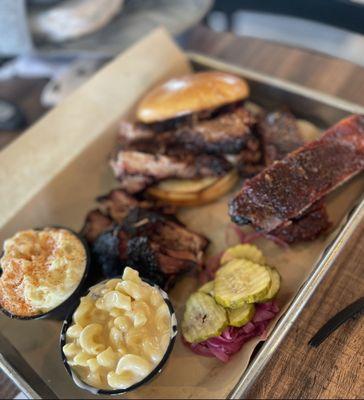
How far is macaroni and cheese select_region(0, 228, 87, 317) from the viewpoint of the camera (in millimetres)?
1747

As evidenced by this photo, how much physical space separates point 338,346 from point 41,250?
53.6 inches

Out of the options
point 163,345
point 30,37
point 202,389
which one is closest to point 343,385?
point 202,389

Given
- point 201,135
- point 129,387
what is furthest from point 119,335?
point 201,135

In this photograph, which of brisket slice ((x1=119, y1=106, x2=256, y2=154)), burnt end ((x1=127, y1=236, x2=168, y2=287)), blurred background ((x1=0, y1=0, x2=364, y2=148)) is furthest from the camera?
blurred background ((x1=0, y1=0, x2=364, y2=148))

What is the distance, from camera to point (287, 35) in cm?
496

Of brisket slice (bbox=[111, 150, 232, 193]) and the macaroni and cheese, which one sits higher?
the macaroni and cheese

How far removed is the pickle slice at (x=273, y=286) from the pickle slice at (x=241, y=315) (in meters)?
0.06

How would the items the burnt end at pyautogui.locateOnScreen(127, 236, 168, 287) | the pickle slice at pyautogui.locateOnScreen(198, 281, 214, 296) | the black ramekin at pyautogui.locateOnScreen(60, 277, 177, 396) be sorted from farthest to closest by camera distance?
the burnt end at pyautogui.locateOnScreen(127, 236, 168, 287) < the pickle slice at pyautogui.locateOnScreen(198, 281, 214, 296) < the black ramekin at pyautogui.locateOnScreen(60, 277, 177, 396)

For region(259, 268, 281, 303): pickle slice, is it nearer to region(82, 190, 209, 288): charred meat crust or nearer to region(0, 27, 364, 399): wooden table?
region(0, 27, 364, 399): wooden table

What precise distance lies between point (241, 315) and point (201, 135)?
1090 mm

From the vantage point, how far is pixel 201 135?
2.39m

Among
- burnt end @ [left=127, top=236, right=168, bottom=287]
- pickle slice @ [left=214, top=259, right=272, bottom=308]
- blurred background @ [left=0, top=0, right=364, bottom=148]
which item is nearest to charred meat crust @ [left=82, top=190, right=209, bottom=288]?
burnt end @ [left=127, top=236, right=168, bottom=287]

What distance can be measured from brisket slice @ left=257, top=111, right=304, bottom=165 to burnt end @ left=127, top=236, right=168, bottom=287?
846mm

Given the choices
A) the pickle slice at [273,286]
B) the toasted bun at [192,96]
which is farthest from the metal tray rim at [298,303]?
the toasted bun at [192,96]
